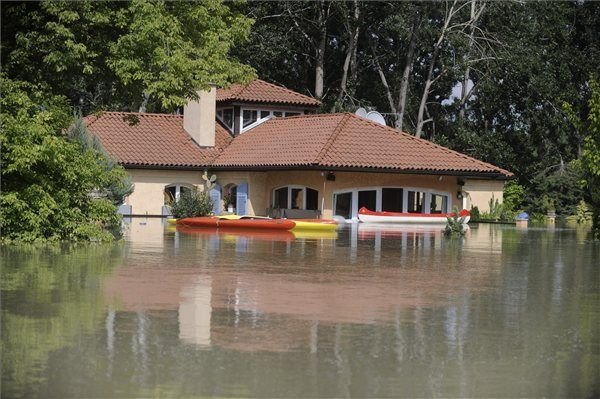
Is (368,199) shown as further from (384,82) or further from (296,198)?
(384,82)

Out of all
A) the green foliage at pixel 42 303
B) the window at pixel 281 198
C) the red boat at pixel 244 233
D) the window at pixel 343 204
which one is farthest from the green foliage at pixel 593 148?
the window at pixel 281 198

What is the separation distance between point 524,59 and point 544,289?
44191mm

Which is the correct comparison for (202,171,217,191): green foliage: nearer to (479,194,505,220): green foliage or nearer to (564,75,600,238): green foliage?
(479,194,505,220): green foliage

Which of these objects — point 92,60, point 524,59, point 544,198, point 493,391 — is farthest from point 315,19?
point 493,391

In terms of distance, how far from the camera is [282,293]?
19000 mm

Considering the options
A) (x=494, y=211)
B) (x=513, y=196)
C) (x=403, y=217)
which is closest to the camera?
(x=403, y=217)

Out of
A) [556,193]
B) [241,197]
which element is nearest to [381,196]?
[241,197]

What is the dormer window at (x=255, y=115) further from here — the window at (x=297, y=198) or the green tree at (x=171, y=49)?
the green tree at (x=171, y=49)

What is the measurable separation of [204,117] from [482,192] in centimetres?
1456

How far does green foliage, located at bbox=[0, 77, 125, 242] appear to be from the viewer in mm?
26781

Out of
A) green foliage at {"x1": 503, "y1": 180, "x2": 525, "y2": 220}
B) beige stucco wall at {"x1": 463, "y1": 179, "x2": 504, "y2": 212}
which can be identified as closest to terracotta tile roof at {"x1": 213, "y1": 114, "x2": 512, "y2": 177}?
beige stucco wall at {"x1": 463, "y1": 179, "x2": 504, "y2": 212}

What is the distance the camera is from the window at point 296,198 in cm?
5003

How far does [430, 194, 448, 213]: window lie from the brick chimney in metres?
11.3

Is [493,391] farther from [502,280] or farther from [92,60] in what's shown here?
[92,60]
